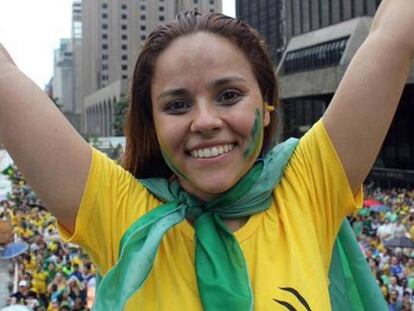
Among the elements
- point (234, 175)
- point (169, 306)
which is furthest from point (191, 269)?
point (234, 175)

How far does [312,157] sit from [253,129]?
188 mm

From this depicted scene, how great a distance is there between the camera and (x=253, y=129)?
1.54 metres

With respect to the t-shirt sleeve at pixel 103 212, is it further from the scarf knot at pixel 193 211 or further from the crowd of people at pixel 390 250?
the crowd of people at pixel 390 250

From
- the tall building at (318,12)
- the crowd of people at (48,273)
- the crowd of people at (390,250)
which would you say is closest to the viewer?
the crowd of people at (390,250)

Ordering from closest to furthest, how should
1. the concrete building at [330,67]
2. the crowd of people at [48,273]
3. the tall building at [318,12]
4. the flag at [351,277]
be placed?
the flag at [351,277] → the crowd of people at [48,273] → the concrete building at [330,67] → the tall building at [318,12]

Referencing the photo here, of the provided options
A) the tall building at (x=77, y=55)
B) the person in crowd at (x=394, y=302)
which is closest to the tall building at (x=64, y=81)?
the tall building at (x=77, y=55)

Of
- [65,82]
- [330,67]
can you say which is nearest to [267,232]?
[330,67]

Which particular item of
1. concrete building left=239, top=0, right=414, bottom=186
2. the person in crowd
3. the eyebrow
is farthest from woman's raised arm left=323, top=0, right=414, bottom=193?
concrete building left=239, top=0, right=414, bottom=186

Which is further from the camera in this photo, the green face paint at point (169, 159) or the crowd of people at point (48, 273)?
the crowd of people at point (48, 273)

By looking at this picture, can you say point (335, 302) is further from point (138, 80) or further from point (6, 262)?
point (6, 262)

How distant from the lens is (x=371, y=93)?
4.97 ft

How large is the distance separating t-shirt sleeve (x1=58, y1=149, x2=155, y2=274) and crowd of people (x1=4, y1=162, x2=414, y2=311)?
219 inches

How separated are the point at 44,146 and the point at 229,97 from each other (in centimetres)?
46

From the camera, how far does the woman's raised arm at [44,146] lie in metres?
1.46
